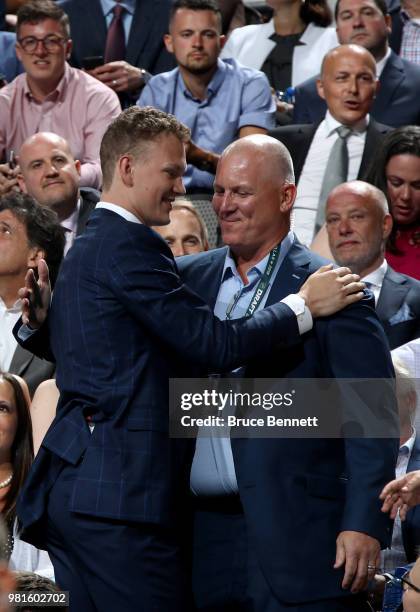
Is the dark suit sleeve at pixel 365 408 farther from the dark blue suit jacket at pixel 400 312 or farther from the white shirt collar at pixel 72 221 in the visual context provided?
the white shirt collar at pixel 72 221

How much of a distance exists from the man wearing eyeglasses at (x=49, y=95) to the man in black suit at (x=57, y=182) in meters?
0.61

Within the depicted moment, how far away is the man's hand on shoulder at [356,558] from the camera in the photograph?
3.10 m

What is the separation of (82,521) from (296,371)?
0.66m

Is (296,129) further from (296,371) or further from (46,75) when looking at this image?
(296,371)

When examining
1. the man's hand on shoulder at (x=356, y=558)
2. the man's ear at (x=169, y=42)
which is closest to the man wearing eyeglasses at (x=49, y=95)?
the man's ear at (x=169, y=42)

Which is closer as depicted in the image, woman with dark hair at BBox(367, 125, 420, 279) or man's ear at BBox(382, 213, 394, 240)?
man's ear at BBox(382, 213, 394, 240)

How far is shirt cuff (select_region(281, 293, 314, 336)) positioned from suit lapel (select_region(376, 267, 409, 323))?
5.98 feet

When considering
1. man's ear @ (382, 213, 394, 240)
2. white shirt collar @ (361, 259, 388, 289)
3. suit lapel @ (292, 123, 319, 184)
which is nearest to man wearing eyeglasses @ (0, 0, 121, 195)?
suit lapel @ (292, 123, 319, 184)

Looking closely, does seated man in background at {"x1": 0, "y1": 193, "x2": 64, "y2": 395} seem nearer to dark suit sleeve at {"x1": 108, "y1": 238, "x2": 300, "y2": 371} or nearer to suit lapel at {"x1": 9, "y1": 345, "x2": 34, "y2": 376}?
suit lapel at {"x1": 9, "y1": 345, "x2": 34, "y2": 376}

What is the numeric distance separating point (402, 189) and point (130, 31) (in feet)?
7.97

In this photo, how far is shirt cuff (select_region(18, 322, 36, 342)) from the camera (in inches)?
131

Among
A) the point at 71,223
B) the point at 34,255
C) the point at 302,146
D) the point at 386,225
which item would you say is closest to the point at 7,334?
the point at 34,255

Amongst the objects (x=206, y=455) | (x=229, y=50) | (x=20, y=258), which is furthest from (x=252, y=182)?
(x=229, y=50)

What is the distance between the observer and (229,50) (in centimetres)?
757
